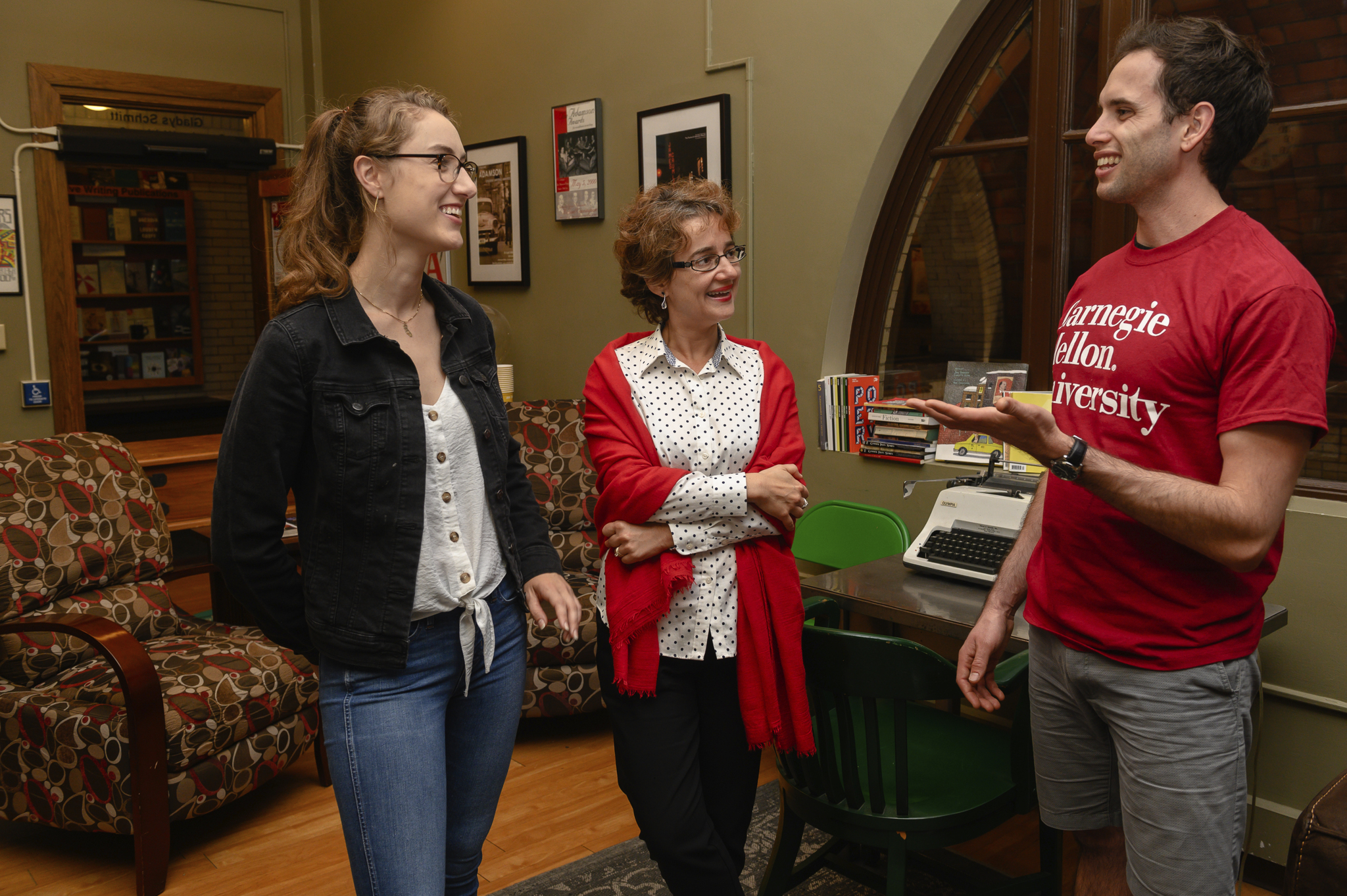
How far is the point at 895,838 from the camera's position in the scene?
70.9 inches

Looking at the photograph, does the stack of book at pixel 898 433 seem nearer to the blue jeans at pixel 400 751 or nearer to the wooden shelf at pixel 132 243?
the blue jeans at pixel 400 751

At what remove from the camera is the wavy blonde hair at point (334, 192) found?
141 centimetres

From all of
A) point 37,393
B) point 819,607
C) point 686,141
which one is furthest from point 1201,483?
point 37,393

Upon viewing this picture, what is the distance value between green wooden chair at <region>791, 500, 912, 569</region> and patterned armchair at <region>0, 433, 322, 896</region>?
5.18 feet

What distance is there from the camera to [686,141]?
3.71 m

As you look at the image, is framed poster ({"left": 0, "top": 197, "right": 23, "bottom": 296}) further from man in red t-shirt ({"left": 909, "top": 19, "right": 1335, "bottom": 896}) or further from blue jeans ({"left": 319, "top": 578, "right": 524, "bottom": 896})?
man in red t-shirt ({"left": 909, "top": 19, "right": 1335, "bottom": 896})

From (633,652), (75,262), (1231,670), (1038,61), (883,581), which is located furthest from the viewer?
(75,262)

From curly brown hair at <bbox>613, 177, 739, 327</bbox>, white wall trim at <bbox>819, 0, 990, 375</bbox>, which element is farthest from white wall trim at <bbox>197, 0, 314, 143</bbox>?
curly brown hair at <bbox>613, 177, 739, 327</bbox>

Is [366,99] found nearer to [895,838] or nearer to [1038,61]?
[895,838]

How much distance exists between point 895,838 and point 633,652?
593 mm

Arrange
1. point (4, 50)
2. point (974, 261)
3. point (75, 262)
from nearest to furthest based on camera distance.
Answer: point (974, 261), point (4, 50), point (75, 262)

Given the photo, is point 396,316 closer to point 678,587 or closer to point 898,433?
point 678,587

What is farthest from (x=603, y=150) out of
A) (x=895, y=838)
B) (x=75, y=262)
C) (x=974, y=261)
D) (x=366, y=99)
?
(x=75, y=262)

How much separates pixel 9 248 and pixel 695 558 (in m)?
4.65
